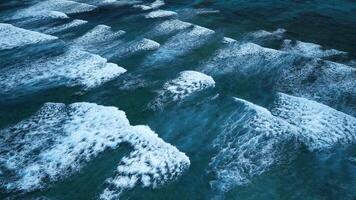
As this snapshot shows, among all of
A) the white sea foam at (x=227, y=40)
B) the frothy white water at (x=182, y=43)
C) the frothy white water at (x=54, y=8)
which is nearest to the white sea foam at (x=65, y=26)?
the frothy white water at (x=54, y=8)

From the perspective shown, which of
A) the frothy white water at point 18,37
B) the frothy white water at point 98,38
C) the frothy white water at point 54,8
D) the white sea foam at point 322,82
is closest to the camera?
the white sea foam at point 322,82

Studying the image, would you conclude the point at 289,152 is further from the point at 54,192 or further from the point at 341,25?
the point at 341,25

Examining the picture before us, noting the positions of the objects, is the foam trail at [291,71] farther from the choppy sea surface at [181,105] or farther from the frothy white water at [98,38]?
the frothy white water at [98,38]

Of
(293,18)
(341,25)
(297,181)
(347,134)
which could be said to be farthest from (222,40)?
(297,181)

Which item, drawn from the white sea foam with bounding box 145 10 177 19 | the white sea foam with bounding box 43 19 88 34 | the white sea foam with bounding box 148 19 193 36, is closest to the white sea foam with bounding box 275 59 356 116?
the white sea foam with bounding box 148 19 193 36

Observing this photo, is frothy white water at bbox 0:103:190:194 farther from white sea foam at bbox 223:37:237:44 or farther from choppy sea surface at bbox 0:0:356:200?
white sea foam at bbox 223:37:237:44
